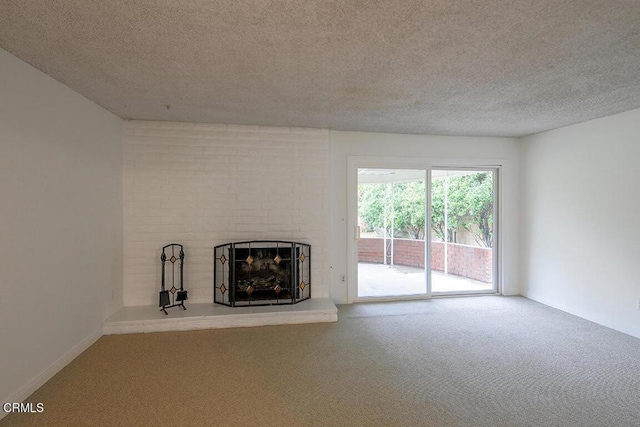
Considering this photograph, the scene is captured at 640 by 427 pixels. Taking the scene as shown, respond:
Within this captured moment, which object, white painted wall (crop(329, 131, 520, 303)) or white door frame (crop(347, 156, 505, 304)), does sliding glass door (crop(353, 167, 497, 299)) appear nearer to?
white door frame (crop(347, 156, 505, 304))

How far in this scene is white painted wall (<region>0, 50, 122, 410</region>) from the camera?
2111 millimetres

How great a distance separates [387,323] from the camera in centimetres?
367

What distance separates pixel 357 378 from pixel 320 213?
226 cm

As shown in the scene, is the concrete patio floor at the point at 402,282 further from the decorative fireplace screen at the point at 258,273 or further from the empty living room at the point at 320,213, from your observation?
the decorative fireplace screen at the point at 258,273

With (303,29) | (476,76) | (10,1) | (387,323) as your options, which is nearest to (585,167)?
(476,76)

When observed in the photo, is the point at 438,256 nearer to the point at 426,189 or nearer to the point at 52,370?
the point at 426,189

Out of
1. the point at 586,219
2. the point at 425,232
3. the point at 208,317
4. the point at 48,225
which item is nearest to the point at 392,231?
the point at 425,232

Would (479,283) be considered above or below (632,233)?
below

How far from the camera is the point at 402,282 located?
16.0ft

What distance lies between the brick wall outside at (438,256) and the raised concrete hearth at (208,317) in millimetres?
1246

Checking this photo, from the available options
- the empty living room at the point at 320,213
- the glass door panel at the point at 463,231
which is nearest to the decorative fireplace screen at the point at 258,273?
the empty living room at the point at 320,213

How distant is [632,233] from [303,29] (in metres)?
3.94

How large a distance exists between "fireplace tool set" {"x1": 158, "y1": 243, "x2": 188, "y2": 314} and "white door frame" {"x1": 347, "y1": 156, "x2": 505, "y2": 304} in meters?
2.15

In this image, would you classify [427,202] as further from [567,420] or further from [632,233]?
[567,420]
